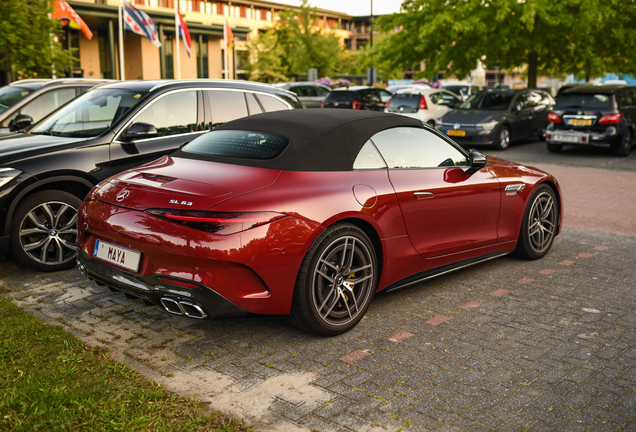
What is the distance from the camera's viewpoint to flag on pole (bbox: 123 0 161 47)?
89.0 feet

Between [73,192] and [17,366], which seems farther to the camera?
[73,192]

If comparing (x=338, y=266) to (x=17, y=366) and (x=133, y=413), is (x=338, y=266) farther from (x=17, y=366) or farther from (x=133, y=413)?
(x=17, y=366)

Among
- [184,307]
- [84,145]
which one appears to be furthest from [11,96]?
[184,307]

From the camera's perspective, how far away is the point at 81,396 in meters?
3.34

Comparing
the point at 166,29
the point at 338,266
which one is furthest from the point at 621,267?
the point at 166,29

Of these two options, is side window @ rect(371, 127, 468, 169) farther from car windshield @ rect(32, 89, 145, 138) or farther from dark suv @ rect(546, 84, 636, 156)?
dark suv @ rect(546, 84, 636, 156)

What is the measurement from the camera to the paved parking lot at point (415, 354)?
3291mm

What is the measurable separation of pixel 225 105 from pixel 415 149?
117 inches

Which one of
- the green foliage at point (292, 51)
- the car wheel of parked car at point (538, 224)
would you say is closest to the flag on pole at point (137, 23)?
the car wheel of parked car at point (538, 224)

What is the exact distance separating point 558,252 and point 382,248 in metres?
3.08

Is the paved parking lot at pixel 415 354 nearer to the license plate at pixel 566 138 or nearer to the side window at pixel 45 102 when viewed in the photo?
the side window at pixel 45 102

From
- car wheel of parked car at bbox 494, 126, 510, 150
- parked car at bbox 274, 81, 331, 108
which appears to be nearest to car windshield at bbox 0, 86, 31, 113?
car wheel of parked car at bbox 494, 126, 510, 150

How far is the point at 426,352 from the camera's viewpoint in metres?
4.05

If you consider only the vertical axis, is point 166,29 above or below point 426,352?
above
